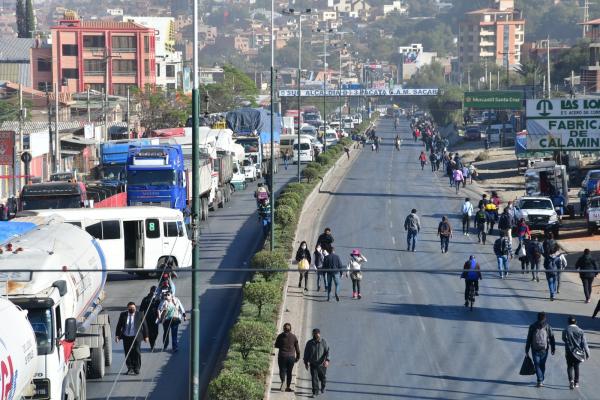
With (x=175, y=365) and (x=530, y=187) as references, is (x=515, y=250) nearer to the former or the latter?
(x=530, y=187)

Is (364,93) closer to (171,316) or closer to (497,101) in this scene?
(497,101)

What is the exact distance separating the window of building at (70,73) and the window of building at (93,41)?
258cm

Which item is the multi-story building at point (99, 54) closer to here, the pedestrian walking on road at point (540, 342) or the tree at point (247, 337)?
the tree at point (247, 337)

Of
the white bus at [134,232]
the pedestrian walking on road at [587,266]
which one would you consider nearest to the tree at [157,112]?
the white bus at [134,232]

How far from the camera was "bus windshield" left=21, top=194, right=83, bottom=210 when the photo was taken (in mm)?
38000

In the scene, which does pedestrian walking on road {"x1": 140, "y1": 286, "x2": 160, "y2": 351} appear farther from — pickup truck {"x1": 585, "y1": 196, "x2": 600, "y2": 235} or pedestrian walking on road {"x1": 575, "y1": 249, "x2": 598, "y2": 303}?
pickup truck {"x1": 585, "y1": 196, "x2": 600, "y2": 235}

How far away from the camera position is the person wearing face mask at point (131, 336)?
22.8 meters

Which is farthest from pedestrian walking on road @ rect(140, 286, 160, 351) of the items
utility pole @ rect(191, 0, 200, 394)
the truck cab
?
the truck cab

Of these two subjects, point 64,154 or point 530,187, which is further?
point 64,154

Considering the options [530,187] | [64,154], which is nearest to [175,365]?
[530,187]

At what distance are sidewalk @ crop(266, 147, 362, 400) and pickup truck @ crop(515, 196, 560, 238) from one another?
23.4ft

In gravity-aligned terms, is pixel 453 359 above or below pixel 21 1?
below

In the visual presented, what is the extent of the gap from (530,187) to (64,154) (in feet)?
86.1

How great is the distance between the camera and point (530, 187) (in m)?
53.9
